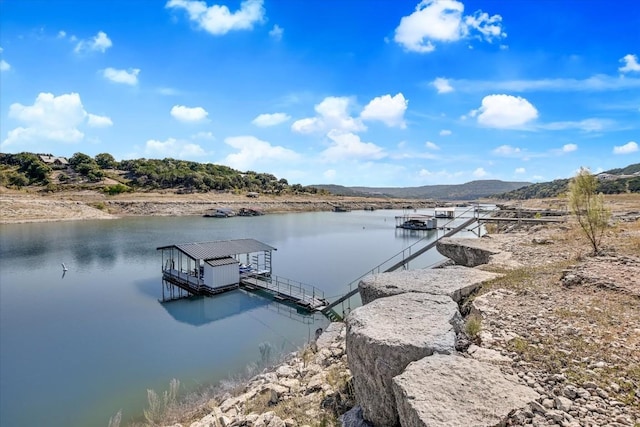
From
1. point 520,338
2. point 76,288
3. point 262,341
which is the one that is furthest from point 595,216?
point 76,288

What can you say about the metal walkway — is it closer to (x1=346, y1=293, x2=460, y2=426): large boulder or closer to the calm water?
the calm water

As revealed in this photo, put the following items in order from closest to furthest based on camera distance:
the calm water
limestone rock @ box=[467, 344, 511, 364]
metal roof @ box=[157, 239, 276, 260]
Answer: limestone rock @ box=[467, 344, 511, 364], the calm water, metal roof @ box=[157, 239, 276, 260]

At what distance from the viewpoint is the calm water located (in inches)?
470

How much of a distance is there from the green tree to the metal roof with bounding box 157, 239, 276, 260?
63.5ft

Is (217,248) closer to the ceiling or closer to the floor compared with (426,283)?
closer to the floor

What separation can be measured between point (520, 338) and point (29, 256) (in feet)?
135

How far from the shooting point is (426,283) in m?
9.15

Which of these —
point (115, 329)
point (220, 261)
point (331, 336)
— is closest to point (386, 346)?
point (331, 336)

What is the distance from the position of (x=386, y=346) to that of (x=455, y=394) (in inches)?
49.2

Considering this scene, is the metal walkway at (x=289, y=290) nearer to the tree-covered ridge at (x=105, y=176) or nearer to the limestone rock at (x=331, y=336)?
the limestone rock at (x=331, y=336)

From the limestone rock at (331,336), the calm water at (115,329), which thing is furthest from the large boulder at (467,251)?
the calm water at (115,329)

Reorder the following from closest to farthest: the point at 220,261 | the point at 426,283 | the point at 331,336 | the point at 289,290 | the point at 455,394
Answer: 1. the point at 455,394
2. the point at 426,283
3. the point at 331,336
4. the point at 289,290
5. the point at 220,261

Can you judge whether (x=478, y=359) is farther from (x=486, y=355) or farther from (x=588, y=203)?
(x=588, y=203)

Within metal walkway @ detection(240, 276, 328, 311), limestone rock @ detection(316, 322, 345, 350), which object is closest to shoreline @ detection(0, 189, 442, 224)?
metal walkway @ detection(240, 276, 328, 311)
